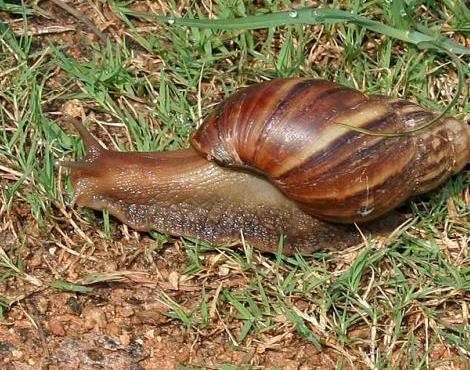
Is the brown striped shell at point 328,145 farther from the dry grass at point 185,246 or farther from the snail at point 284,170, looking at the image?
the dry grass at point 185,246

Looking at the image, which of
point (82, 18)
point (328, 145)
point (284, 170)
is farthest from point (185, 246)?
point (82, 18)

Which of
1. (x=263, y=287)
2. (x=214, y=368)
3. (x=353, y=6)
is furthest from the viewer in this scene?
(x=353, y=6)

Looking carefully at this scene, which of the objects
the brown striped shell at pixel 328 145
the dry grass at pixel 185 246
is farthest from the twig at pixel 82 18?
the brown striped shell at pixel 328 145

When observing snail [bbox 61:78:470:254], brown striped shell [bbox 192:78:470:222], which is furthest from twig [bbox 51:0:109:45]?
brown striped shell [bbox 192:78:470:222]

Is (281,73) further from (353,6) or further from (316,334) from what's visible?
(316,334)

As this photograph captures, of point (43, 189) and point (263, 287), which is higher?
point (43, 189)

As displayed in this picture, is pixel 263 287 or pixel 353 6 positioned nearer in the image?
pixel 263 287

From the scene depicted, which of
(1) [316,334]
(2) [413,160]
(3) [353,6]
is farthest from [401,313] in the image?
(3) [353,6]
